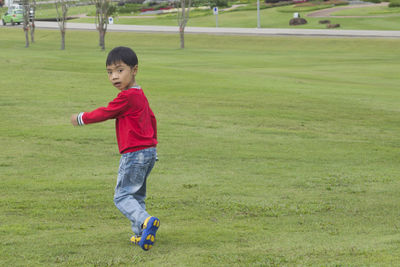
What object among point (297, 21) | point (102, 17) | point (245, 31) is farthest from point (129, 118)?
point (297, 21)

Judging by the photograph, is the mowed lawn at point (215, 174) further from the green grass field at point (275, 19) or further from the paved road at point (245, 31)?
the green grass field at point (275, 19)

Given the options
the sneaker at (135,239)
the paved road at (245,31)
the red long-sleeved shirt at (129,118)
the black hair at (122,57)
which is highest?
the black hair at (122,57)

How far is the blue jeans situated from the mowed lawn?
1.09 feet

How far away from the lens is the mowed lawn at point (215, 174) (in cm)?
605

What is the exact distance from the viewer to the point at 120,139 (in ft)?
19.6

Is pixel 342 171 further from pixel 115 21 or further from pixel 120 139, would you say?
pixel 115 21

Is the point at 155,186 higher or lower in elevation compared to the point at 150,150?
lower

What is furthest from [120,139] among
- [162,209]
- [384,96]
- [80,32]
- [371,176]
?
[80,32]

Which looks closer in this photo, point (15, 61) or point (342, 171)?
point (342, 171)

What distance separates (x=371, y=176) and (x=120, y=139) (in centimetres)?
542

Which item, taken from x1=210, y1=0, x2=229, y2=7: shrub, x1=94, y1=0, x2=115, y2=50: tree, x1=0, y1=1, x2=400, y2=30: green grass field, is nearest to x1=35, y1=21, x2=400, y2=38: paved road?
x1=0, y1=1, x2=400, y2=30: green grass field

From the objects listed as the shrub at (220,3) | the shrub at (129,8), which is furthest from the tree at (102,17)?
the shrub at (129,8)

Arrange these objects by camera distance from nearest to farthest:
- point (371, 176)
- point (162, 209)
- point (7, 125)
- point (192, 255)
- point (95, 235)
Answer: point (192, 255) → point (95, 235) → point (162, 209) → point (371, 176) → point (7, 125)

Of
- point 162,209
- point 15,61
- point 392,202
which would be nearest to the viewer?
point 162,209
